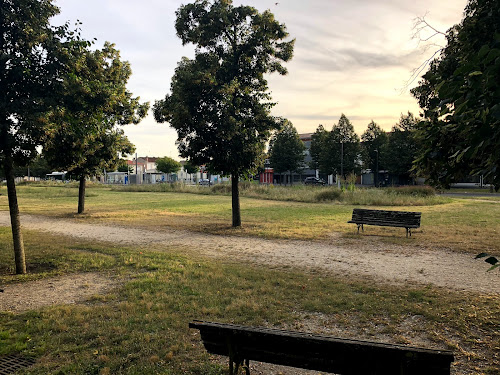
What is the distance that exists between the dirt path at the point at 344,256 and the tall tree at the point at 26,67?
15.9 feet

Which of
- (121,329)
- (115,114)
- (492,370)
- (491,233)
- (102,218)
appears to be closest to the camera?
(492,370)

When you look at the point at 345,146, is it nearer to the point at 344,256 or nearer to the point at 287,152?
the point at 287,152

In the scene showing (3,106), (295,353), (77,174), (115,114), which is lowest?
(295,353)

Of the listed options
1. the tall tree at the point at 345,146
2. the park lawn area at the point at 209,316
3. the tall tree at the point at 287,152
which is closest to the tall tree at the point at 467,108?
the park lawn area at the point at 209,316

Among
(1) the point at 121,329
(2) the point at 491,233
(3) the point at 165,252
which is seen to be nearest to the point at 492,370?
(1) the point at 121,329

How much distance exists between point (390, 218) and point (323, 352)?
10.6 m

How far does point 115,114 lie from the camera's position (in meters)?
16.3

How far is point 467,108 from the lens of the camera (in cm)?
265

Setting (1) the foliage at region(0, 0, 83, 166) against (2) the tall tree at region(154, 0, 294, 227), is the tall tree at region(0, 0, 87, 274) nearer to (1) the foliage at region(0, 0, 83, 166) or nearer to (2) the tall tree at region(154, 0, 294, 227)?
(1) the foliage at region(0, 0, 83, 166)

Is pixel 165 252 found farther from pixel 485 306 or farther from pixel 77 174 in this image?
pixel 77 174

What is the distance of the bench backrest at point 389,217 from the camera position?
39.2 feet

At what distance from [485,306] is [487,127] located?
4.58m

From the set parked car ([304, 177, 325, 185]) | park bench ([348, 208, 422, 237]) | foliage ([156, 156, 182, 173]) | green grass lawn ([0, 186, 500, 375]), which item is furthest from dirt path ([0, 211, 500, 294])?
foliage ([156, 156, 182, 173])

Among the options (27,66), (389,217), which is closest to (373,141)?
(389,217)
